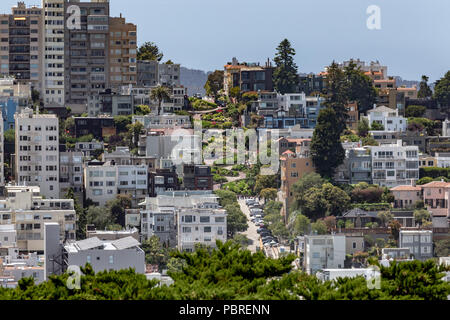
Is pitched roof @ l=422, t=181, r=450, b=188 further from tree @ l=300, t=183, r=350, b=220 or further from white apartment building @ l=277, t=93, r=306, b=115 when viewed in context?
white apartment building @ l=277, t=93, r=306, b=115

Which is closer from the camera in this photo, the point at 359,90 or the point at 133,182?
the point at 133,182

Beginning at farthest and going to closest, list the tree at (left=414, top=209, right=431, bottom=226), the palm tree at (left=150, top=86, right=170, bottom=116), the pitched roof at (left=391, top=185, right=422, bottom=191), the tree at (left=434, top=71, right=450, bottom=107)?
1. the tree at (left=434, top=71, right=450, bottom=107)
2. the palm tree at (left=150, top=86, right=170, bottom=116)
3. the pitched roof at (left=391, top=185, right=422, bottom=191)
4. the tree at (left=414, top=209, right=431, bottom=226)

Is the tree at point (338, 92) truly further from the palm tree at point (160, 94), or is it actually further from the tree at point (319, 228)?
the tree at point (319, 228)

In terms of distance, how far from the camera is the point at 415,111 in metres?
77.2

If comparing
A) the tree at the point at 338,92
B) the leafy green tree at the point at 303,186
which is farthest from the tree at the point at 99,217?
the tree at the point at 338,92

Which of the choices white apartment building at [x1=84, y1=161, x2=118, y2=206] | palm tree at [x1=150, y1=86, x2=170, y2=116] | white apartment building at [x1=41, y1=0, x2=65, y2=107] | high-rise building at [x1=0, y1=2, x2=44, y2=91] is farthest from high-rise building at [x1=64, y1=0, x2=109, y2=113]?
white apartment building at [x1=84, y1=161, x2=118, y2=206]

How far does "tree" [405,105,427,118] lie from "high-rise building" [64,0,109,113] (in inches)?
614

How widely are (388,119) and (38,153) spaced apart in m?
20.0

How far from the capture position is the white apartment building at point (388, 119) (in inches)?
2859

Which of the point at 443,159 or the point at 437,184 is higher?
the point at 443,159

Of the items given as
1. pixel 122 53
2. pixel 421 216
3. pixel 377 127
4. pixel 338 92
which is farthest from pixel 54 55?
pixel 421 216

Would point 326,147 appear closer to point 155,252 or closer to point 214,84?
point 155,252

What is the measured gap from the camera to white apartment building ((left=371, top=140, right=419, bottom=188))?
65.1m
